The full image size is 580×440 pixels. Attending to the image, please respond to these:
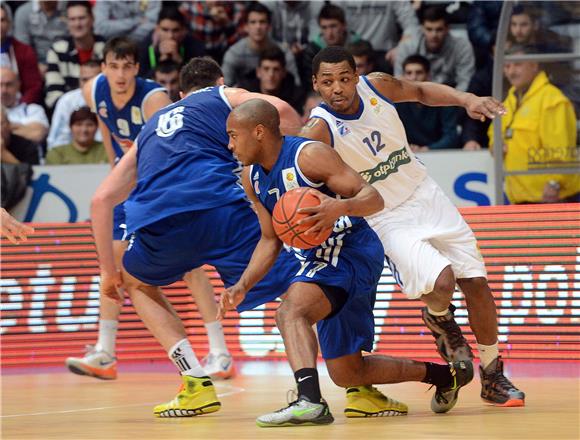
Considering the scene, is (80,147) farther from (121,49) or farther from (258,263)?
(258,263)

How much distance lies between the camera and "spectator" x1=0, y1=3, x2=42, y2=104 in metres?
12.9

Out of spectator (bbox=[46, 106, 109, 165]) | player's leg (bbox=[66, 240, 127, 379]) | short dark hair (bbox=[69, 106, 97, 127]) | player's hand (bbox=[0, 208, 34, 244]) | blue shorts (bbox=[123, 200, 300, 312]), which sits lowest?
player's leg (bbox=[66, 240, 127, 379])

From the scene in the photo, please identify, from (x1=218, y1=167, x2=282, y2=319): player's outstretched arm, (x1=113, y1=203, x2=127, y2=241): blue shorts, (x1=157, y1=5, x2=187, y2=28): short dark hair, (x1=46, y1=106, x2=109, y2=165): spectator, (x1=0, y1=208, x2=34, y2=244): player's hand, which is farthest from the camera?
(x1=157, y1=5, x2=187, y2=28): short dark hair

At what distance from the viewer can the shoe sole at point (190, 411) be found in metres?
6.29

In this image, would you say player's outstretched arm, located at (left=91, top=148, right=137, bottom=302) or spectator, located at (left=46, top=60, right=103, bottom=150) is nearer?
player's outstretched arm, located at (left=91, top=148, right=137, bottom=302)

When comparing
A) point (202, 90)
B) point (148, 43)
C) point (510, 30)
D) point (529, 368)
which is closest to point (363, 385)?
point (202, 90)

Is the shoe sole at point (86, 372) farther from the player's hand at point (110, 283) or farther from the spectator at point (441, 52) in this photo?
the spectator at point (441, 52)

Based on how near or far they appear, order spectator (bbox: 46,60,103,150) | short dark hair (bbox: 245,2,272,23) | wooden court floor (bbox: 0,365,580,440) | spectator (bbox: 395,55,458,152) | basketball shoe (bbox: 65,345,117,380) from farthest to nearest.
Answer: short dark hair (bbox: 245,2,272,23) < spectator (bbox: 46,60,103,150) < spectator (bbox: 395,55,458,152) < basketball shoe (bbox: 65,345,117,380) < wooden court floor (bbox: 0,365,580,440)

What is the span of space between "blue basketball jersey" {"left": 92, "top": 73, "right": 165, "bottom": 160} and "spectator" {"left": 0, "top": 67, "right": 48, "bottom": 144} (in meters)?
Result: 3.91

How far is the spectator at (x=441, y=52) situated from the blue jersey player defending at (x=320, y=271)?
6.16m

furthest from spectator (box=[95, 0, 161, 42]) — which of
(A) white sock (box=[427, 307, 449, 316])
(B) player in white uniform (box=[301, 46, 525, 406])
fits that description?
(A) white sock (box=[427, 307, 449, 316])

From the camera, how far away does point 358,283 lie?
589 cm

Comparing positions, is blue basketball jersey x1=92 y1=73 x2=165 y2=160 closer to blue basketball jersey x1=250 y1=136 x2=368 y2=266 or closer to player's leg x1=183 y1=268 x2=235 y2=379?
player's leg x1=183 y1=268 x2=235 y2=379

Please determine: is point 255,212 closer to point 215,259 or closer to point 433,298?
point 215,259
